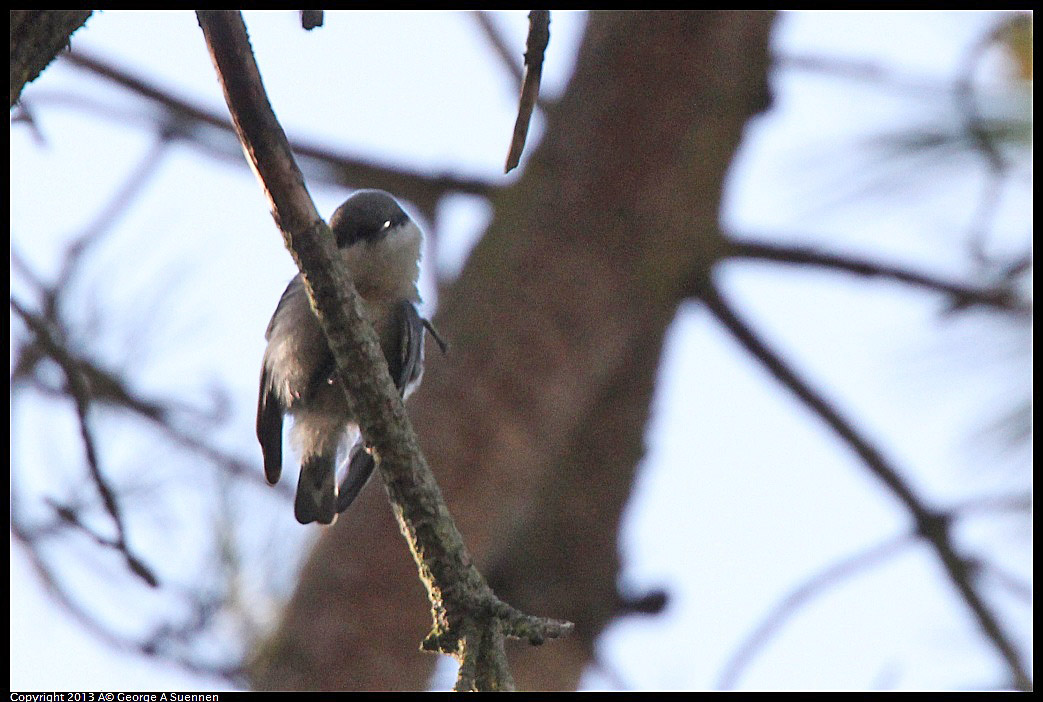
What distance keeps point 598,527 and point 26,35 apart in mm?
3297

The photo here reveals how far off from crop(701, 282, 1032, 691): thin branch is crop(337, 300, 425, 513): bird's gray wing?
6.41ft

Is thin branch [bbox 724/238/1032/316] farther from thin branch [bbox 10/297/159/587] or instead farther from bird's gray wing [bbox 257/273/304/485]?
thin branch [bbox 10/297/159/587]

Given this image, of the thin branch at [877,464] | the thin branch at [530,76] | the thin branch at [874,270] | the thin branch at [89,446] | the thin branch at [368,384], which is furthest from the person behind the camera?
the thin branch at [877,464]

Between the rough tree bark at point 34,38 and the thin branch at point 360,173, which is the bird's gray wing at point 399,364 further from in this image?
the thin branch at point 360,173

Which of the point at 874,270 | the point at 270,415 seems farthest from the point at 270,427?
the point at 874,270

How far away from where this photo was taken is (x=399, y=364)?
2.28 meters

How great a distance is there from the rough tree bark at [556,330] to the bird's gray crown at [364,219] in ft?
4.00

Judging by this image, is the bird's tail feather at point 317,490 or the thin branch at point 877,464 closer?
the bird's tail feather at point 317,490

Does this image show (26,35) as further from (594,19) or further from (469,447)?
(594,19)

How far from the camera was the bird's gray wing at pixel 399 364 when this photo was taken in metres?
2.25

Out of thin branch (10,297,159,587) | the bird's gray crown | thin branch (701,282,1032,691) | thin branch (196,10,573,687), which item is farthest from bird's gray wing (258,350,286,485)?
thin branch (701,282,1032,691)

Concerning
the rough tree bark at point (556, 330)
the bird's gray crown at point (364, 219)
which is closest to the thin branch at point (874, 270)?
the rough tree bark at point (556, 330)

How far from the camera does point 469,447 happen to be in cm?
356

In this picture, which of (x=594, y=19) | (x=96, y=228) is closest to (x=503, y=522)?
(x=96, y=228)
